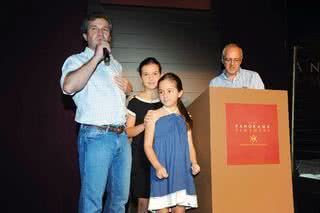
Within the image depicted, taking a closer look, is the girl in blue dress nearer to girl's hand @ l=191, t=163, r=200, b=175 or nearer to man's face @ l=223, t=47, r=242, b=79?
girl's hand @ l=191, t=163, r=200, b=175

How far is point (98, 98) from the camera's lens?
178cm

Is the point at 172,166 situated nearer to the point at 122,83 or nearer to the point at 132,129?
the point at 132,129

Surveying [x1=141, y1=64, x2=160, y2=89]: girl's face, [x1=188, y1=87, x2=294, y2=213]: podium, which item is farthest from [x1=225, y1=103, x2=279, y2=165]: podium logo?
[x1=141, y1=64, x2=160, y2=89]: girl's face

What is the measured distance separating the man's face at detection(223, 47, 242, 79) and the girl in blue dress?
818mm

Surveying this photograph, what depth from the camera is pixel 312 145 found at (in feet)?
10.6

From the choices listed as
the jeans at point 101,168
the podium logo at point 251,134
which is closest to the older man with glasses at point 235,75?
the podium logo at point 251,134

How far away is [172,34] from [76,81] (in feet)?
6.08

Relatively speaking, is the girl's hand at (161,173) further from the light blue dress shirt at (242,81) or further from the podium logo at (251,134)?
the light blue dress shirt at (242,81)

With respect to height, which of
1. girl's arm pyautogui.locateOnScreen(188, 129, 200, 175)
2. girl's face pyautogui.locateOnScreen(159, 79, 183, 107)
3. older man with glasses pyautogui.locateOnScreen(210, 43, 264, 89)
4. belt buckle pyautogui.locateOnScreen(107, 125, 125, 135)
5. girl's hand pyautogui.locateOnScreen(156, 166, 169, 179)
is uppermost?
older man with glasses pyautogui.locateOnScreen(210, 43, 264, 89)

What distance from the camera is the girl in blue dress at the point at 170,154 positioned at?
5.82ft

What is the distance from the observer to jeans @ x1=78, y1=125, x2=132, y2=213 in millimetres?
1680

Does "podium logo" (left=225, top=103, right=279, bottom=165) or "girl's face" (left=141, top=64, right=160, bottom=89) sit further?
"girl's face" (left=141, top=64, right=160, bottom=89)

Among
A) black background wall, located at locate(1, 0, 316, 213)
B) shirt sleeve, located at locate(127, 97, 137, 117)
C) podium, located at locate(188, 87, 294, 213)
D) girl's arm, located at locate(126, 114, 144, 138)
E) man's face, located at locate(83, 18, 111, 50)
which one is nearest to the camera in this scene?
podium, located at locate(188, 87, 294, 213)

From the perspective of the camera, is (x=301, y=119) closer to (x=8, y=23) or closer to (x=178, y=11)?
(x=178, y=11)
